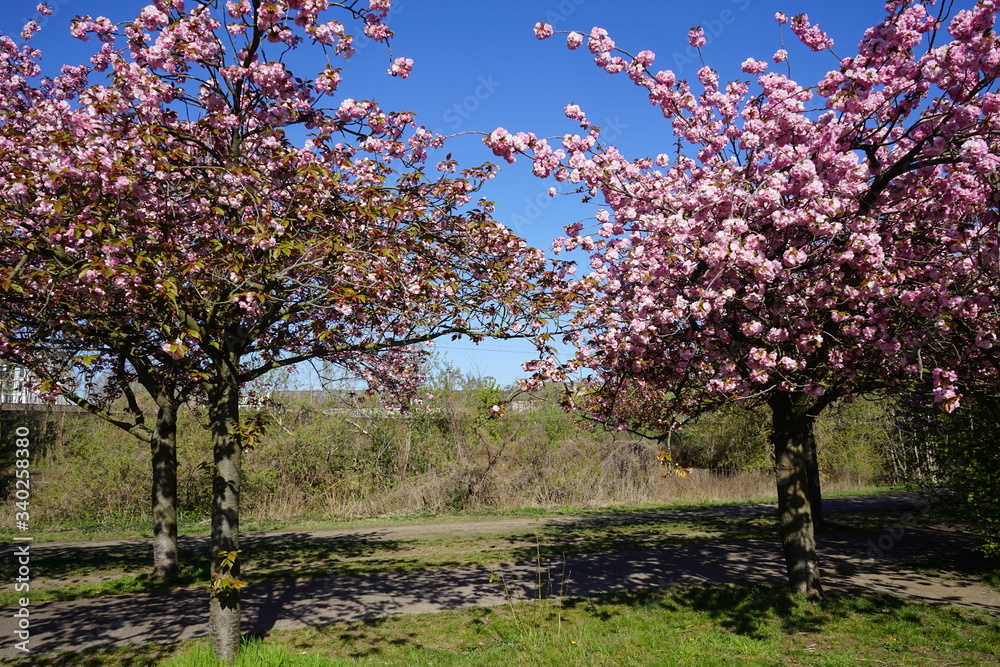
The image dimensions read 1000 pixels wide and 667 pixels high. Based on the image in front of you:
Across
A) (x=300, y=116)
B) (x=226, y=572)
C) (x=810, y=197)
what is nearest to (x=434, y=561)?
(x=226, y=572)

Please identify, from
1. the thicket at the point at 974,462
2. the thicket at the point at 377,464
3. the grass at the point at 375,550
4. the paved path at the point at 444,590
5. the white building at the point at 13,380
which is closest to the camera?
the paved path at the point at 444,590

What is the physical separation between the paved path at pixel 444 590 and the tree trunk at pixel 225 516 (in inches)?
51.8

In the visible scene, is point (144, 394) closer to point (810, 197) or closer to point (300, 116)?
point (300, 116)

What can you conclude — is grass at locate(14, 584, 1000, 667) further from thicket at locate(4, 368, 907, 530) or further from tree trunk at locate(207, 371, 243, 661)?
thicket at locate(4, 368, 907, 530)

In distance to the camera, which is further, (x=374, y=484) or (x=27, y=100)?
(x=374, y=484)

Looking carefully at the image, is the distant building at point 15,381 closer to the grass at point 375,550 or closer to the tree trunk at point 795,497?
the grass at point 375,550

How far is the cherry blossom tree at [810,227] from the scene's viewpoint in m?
5.12

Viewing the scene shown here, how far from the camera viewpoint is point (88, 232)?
4445 mm

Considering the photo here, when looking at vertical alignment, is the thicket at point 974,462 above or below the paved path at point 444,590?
above

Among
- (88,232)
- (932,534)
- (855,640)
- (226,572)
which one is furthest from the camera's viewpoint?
(932,534)

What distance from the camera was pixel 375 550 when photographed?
12.3 m

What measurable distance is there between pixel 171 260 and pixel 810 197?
5.19 meters

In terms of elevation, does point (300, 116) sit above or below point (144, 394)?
above

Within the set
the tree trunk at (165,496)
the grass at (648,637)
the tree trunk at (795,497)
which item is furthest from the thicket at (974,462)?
the tree trunk at (165,496)
